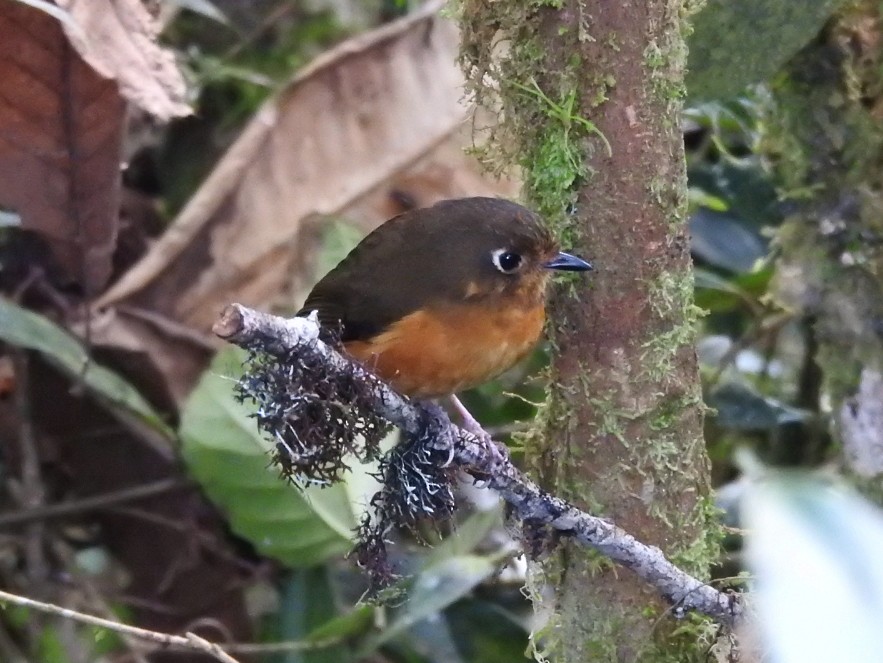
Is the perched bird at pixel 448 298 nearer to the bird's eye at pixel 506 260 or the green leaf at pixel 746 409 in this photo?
the bird's eye at pixel 506 260

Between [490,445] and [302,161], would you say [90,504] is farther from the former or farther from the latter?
[490,445]

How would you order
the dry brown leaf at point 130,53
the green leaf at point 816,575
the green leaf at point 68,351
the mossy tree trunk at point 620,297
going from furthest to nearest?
the green leaf at point 68,351 < the dry brown leaf at point 130,53 < the mossy tree trunk at point 620,297 < the green leaf at point 816,575

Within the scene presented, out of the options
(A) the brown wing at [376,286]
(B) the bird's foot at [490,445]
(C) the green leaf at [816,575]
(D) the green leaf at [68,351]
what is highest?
(A) the brown wing at [376,286]

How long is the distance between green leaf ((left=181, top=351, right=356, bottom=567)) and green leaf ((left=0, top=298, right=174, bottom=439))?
96 millimetres

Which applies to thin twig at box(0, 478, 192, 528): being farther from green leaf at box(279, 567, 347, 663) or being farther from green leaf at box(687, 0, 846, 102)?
green leaf at box(687, 0, 846, 102)

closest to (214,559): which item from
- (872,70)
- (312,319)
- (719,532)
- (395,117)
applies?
(395,117)

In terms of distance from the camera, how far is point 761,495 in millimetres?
650

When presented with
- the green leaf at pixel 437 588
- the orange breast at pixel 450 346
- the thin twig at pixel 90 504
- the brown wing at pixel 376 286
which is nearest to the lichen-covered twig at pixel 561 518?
the orange breast at pixel 450 346

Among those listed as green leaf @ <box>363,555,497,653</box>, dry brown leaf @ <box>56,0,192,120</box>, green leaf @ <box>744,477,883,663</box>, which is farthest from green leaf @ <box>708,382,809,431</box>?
green leaf @ <box>744,477,883,663</box>

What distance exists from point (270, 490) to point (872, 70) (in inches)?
52.6

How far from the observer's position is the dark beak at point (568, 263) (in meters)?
1.52

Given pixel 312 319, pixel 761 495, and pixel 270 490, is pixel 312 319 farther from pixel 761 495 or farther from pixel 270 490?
pixel 270 490

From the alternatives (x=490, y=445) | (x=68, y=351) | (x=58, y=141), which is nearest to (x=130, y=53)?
(x=58, y=141)

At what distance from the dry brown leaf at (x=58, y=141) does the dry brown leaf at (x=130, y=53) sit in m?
0.08
